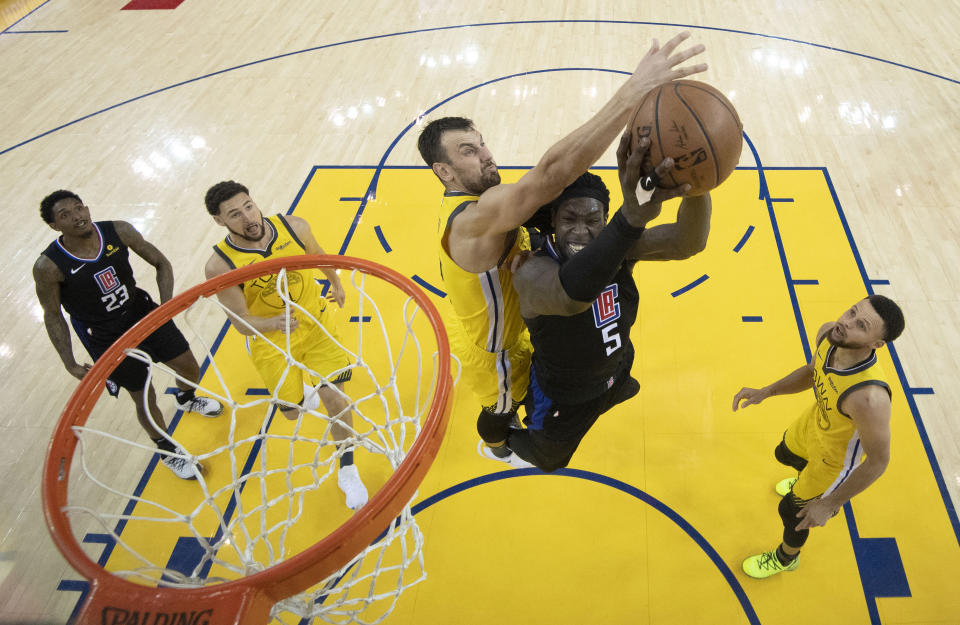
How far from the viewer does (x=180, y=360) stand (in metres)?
3.81

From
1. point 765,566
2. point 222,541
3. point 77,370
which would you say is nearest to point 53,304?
point 77,370

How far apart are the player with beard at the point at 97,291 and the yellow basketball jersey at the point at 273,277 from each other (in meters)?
0.50

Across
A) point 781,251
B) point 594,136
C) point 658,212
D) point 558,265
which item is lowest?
point 781,251

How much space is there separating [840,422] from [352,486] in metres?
2.46

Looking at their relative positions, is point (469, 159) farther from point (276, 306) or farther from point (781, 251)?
point (781, 251)

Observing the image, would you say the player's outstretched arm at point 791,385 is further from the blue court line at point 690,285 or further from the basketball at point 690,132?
the blue court line at point 690,285

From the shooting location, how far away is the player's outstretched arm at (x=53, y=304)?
10.8 ft

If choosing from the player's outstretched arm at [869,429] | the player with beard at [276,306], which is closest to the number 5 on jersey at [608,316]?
the player's outstretched arm at [869,429]

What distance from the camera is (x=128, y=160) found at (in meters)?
6.73

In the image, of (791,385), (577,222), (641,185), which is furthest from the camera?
(791,385)

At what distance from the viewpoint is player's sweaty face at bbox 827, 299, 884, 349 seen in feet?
8.02

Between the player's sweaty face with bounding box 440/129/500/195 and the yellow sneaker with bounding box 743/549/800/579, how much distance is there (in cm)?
224

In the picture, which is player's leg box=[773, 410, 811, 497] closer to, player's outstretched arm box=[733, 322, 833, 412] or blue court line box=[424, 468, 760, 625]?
player's outstretched arm box=[733, 322, 833, 412]

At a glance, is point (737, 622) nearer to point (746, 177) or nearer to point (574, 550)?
point (574, 550)
